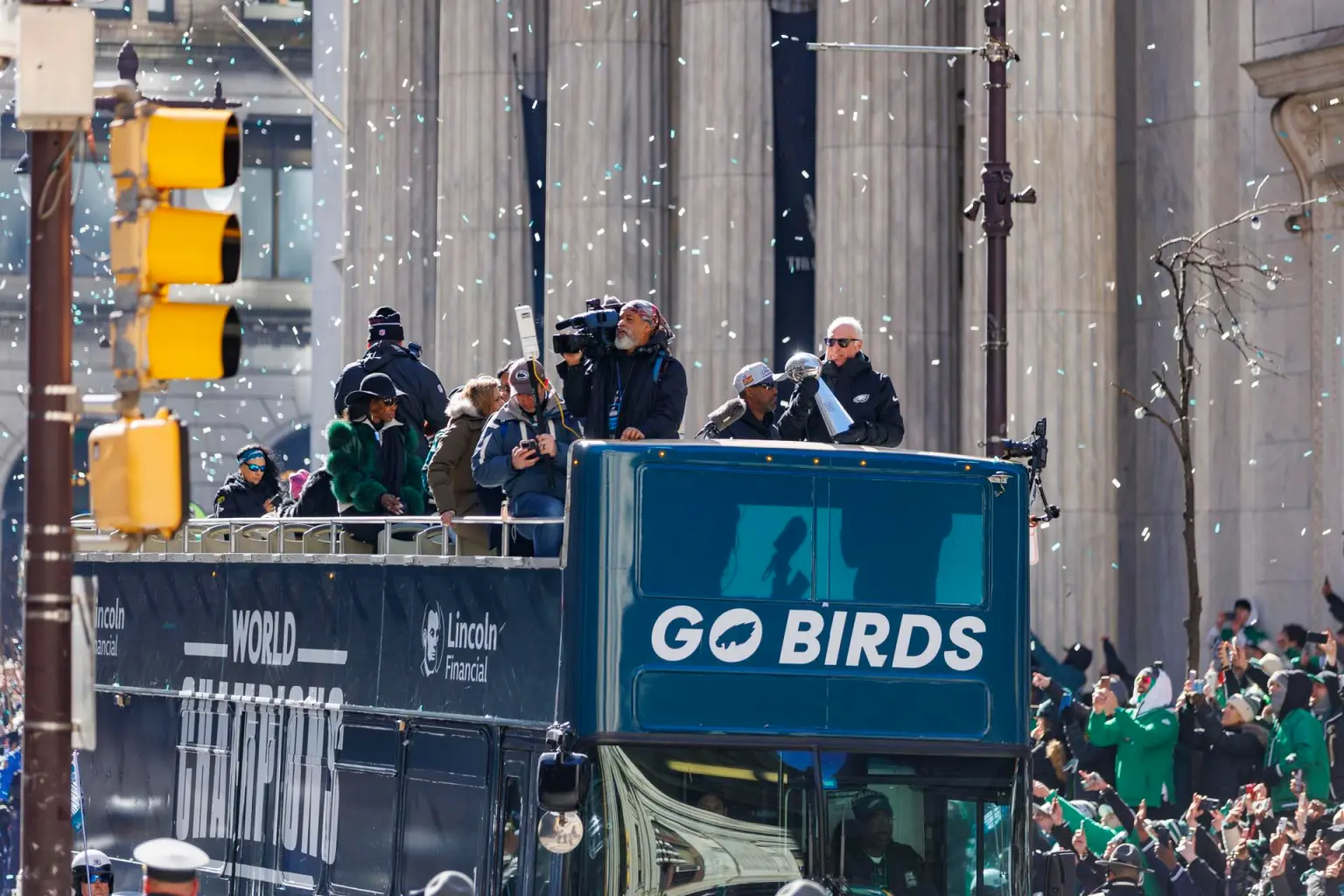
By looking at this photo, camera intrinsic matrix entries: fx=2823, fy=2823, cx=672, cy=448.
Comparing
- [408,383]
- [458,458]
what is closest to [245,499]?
[408,383]

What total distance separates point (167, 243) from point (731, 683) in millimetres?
4163

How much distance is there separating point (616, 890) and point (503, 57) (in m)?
22.9

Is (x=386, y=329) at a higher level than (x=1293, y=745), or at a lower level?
higher

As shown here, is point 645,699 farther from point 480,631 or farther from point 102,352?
point 102,352

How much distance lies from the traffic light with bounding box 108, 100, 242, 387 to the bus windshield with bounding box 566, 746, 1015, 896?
3645 mm

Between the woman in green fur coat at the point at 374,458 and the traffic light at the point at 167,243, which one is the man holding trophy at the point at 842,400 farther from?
the traffic light at the point at 167,243

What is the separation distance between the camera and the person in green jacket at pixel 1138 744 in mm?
19172

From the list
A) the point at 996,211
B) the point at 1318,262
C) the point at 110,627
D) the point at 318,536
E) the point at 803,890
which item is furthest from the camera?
the point at 1318,262

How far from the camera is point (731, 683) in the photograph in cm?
1276

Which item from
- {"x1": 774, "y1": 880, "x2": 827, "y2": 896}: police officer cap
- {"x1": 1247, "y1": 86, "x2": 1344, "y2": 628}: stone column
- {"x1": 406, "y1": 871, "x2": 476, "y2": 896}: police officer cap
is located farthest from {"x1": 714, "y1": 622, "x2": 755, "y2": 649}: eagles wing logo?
{"x1": 1247, "y1": 86, "x2": 1344, "y2": 628}: stone column

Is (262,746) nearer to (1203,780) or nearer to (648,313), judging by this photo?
(648,313)

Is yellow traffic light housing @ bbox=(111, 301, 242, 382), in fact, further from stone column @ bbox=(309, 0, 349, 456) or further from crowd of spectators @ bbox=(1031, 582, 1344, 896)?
stone column @ bbox=(309, 0, 349, 456)

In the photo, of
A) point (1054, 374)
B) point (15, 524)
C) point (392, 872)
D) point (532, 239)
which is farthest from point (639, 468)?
point (15, 524)

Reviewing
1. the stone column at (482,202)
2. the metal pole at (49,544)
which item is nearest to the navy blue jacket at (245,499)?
the metal pole at (49,544)
